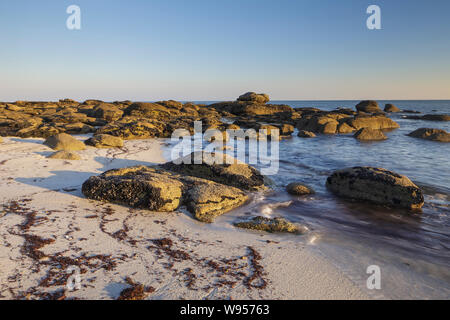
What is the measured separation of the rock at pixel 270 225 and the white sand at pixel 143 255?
204mm

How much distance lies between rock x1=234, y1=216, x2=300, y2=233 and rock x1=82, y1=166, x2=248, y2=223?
1.89 feet

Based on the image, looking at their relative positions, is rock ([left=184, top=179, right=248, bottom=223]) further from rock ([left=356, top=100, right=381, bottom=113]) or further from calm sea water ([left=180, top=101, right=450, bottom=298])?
rock ([left=356, top=100, right=381, bottom=113])

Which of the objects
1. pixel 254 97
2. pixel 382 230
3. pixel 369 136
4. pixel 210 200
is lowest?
pixel 382 230

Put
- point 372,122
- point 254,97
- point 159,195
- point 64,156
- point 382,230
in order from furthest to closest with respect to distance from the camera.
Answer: point 254,97
point 372,122
point 64,156
point 159,195
point 382,230

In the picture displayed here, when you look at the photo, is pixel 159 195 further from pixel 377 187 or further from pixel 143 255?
pixel 377 187

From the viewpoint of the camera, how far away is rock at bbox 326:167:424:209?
554 cm

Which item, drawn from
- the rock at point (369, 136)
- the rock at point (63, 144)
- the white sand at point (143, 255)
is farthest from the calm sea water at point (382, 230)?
the rock at point (369, 136)

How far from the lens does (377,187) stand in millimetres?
5859

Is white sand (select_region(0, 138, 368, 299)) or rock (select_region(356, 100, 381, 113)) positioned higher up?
rock (select_region(356, 100, 381, 113))

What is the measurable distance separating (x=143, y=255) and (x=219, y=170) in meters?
3.66

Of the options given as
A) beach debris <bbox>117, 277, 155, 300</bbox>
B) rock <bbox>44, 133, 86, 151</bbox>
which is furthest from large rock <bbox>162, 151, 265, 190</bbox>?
rock <bbox>44, 133, 86, 151</bbox>

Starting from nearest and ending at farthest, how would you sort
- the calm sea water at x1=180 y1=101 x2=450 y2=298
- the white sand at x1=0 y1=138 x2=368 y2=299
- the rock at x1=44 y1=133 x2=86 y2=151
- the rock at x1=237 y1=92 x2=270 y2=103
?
the white sand at x1=0 y1=138 x2=368 y2=299, the calm sea water at x1=180 y1=101 x2=450 y2=298, the rock at x1=44 y1=133 x2=86 y2=151, the rock at x1=237 y1=92 x2=270 y2=103

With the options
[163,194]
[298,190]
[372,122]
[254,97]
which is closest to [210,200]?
[163,194]
